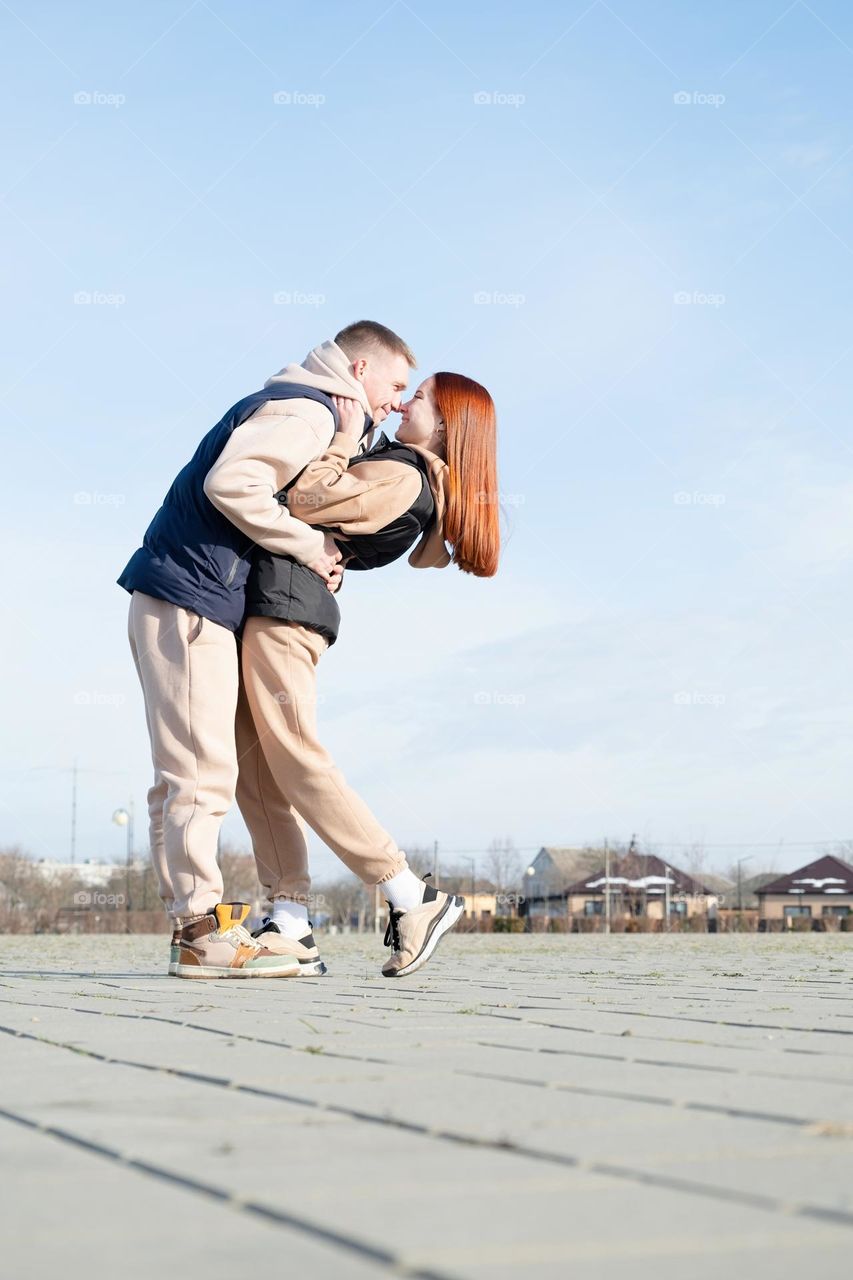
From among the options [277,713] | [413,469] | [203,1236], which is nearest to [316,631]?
[277,713]

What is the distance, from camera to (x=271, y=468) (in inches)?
199

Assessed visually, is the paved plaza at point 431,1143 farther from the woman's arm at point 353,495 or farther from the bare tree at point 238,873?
the bare tree at point 238,873

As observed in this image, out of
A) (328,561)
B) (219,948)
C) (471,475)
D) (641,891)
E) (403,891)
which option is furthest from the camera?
(641,891)

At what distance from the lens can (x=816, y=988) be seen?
459 cm

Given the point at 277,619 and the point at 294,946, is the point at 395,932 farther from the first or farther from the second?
the point at 277,619

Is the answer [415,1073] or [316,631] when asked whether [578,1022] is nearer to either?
[415,1073]

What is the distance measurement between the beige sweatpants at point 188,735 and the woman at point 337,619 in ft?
0.57

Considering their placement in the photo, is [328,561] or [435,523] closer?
[328,561]

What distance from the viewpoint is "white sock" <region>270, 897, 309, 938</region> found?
17.7ft

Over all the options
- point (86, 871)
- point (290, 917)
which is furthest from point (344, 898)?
point (290, 917)

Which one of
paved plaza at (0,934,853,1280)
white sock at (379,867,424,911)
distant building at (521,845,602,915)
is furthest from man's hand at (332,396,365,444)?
distant building at (521,845,602,915)

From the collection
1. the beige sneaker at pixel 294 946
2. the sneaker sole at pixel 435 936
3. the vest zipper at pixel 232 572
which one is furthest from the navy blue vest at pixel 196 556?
the sneaker sole at pixel 435 936

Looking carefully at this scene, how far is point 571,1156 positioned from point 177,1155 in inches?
18.5

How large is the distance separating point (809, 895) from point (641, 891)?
40.9ft
